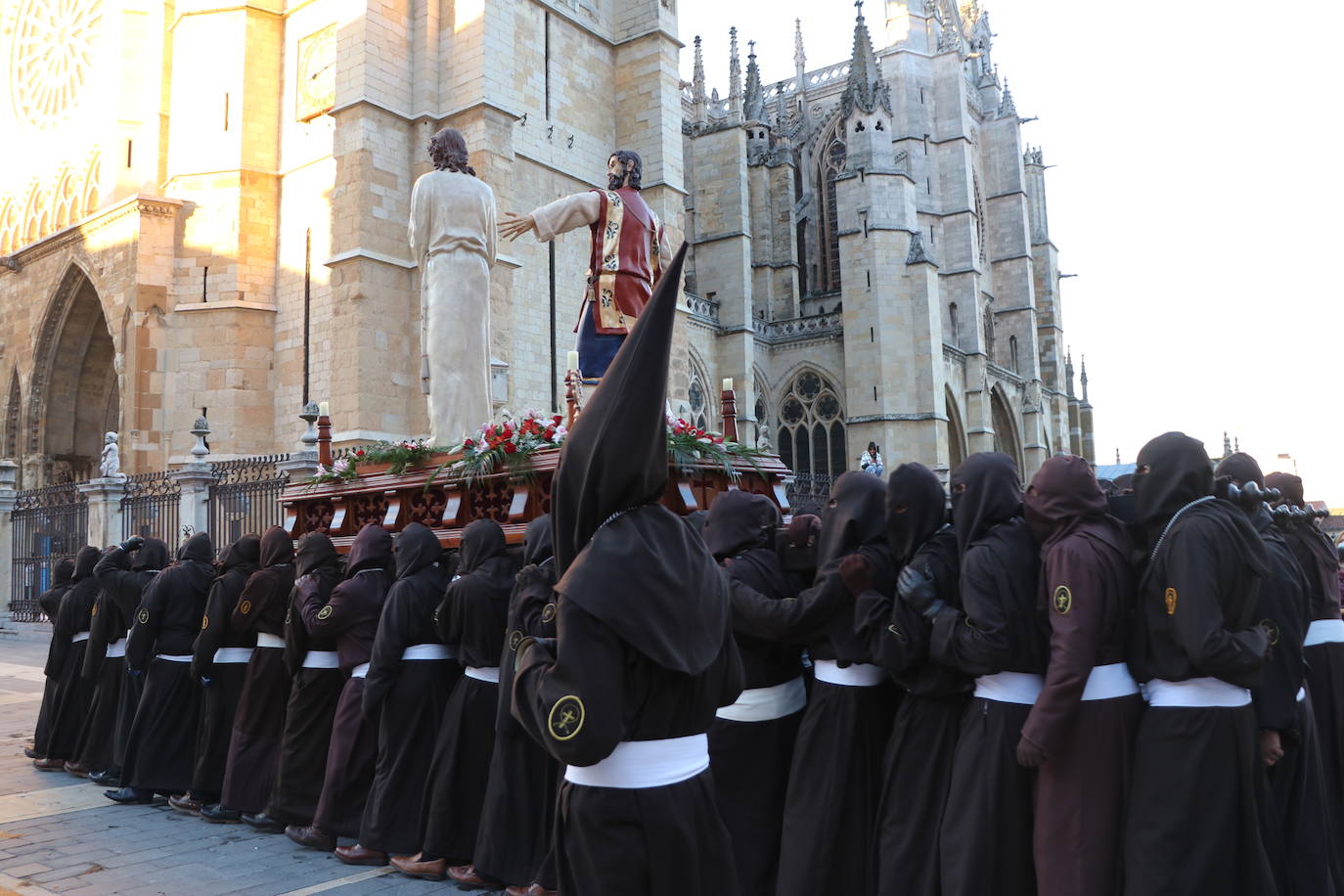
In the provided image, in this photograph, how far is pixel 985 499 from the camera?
145 inches

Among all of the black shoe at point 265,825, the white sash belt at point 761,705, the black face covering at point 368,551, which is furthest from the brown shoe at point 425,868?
the white sash belt at point 761,705

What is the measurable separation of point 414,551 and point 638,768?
3.00 meters

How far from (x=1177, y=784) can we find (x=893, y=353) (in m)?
26.5

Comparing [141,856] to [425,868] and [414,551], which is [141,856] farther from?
[414,551]

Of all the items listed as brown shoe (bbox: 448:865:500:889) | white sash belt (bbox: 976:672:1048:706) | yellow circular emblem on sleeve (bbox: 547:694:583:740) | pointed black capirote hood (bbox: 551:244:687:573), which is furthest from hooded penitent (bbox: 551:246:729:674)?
brown shoe (bbox: 448:865:500:889)

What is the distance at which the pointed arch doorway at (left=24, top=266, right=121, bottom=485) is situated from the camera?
22281mm

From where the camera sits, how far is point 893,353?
A: 2902 cm

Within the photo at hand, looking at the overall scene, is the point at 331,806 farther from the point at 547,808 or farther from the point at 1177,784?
the point at 1177,784

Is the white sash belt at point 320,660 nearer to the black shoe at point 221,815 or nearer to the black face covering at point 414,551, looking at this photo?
the black face covering at point 414,551

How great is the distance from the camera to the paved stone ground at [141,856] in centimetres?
471

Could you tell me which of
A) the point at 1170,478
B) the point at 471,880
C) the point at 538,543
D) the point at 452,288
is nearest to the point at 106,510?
the point at 452,288

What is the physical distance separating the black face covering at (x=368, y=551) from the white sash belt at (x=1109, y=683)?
12.5ft

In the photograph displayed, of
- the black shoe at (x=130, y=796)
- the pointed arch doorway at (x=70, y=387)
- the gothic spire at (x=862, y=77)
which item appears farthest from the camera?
the gothic spire at (x=862, y=77)

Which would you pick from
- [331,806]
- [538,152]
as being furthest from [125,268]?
[331,806]
